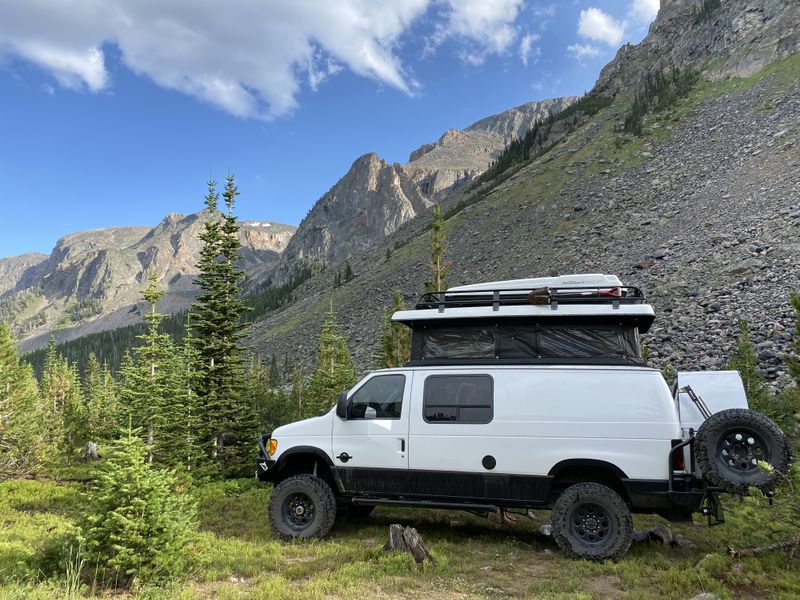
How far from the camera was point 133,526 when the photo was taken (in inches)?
237

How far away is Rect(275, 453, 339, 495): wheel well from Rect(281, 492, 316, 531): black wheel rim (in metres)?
0.42

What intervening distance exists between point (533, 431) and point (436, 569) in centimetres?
242

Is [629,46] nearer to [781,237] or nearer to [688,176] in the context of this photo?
[688,176]

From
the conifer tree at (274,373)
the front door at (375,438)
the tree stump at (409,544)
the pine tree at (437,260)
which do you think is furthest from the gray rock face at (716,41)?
the tree stump at (409,544)

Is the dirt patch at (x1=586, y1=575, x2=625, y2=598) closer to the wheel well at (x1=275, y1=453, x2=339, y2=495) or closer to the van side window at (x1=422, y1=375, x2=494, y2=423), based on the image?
the van side window at (x1=422, y1=375, x2=494, y2=423)

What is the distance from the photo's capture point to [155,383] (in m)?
14.9

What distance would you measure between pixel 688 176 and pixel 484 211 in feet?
103

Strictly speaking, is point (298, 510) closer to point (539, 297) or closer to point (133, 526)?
point (133, 526)

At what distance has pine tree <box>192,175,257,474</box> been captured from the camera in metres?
16.4

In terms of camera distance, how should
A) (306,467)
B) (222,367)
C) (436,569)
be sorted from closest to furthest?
(436,569) < (306,467) < (222,367)

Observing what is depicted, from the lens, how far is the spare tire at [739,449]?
6.07 metres

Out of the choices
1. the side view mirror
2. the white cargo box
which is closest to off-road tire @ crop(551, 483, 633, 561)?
the white cargo box

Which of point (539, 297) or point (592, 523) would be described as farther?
point (539, 297)

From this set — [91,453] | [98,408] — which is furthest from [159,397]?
[98,408]
